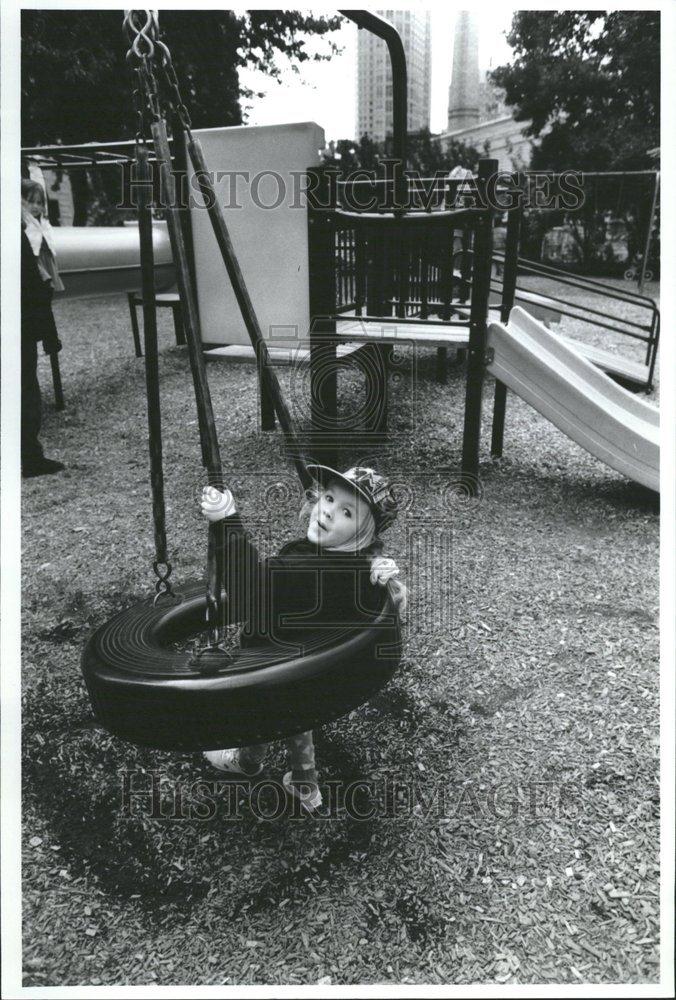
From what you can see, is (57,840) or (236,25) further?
(236,25)

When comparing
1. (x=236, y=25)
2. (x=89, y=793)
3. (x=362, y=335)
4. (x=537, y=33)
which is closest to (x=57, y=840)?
(x=89, y=793)

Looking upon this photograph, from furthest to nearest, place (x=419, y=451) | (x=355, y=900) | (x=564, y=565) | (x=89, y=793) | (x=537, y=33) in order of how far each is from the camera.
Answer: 1. (x=537, y=33)
2. (x=419, y=451)
3. (x=564, y=565)
4. (x=89, y=793)
5. (x=355, y=900)

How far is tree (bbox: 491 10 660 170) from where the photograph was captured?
10.4 m

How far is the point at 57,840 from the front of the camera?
1870 millimetres

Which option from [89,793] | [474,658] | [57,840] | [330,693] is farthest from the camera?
[474,658]

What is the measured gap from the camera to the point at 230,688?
146 centimetres

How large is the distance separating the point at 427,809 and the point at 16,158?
199 cm

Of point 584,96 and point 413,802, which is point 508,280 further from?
point 584,96

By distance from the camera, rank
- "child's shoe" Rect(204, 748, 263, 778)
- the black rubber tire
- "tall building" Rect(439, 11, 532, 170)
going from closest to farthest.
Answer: the black rubber tire < "child's shoe" Rect(204, 748, 263, 778) < "tall building" Rect(439, 11, 532, 170)

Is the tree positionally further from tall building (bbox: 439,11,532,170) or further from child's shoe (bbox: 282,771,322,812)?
child's shoe (bbox: 282,771,322,812)

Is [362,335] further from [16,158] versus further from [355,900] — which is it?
[355,900]

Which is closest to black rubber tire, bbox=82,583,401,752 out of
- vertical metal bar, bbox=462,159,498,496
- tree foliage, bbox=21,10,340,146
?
vertical metal bar, bbox=462,159,498,496

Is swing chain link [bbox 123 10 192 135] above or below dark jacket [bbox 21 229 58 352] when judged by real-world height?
above

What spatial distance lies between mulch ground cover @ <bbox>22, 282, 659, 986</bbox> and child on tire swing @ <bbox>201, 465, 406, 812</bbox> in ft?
1.84
